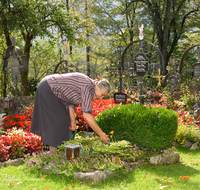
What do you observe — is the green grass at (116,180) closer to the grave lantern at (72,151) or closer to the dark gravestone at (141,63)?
the grave lantern at (72,151)

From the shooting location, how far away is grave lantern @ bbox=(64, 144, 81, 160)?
143 inches

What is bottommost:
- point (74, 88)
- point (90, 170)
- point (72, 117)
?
point (90, 170)

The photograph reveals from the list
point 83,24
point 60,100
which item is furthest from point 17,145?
point 83,24

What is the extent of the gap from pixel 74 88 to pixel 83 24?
1294 cm

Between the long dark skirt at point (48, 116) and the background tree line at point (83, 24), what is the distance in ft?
19.0

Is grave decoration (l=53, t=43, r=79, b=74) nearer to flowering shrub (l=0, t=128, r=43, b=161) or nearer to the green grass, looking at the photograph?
flowering shrub (l=0, t=128, r=43, b=161)

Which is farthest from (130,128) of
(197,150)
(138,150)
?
(197,150)

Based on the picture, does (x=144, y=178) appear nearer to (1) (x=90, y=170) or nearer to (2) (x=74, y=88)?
(1) (x=90, y=170)

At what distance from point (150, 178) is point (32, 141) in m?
2.52

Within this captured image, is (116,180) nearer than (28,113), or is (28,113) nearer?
(116,180)

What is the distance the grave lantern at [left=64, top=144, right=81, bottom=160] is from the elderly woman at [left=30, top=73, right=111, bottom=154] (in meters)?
0.20

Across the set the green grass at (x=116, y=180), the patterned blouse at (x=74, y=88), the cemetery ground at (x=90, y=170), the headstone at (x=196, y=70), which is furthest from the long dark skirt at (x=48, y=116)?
the headstone at (x=196, y=70)

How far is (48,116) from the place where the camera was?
3555 millimetres

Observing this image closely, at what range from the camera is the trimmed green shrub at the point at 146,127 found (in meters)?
A: 4.34
